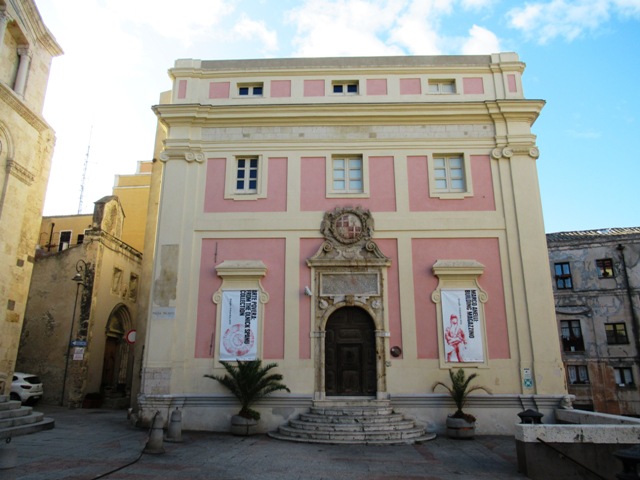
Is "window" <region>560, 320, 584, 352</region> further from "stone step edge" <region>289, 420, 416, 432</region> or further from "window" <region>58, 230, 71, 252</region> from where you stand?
"window" <region>58, 230, 71, 252</region>

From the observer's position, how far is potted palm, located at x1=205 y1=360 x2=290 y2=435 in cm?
1321

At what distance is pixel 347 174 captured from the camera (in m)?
16.3

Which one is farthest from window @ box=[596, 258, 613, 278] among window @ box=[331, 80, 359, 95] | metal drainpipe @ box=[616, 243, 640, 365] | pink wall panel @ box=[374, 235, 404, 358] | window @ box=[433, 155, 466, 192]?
window @ box=[331, 80, 359, 95]

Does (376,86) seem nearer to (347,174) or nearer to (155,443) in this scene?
(347,174)

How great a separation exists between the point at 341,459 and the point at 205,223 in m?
8.82

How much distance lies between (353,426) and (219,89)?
40.3 ft

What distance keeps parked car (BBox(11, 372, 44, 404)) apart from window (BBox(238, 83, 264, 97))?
14.7 meters

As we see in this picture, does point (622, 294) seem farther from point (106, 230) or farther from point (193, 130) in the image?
point (106, 230)

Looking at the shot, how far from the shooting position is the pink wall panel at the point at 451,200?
51.2ft

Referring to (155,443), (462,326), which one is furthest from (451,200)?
(155,443)

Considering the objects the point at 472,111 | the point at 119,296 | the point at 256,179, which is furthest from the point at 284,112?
the point at 119,296

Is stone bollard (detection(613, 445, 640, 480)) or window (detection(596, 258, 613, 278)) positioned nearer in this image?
stone bollard (detection(613, 445, 640, 480))

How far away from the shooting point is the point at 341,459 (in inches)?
388

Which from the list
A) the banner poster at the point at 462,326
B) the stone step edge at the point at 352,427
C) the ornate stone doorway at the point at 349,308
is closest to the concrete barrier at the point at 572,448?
the stone step edge at the point at 352,427
